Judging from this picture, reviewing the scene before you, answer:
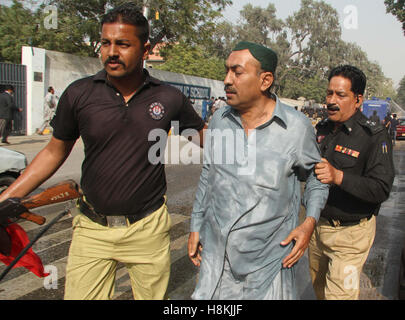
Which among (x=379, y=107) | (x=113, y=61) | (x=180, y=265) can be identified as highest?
(x=113, y=61)

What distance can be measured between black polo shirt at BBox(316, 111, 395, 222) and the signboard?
21.7m

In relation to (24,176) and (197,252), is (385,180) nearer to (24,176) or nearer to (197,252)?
(197,252)

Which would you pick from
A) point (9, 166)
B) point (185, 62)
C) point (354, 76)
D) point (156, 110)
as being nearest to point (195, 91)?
point (185, 62)

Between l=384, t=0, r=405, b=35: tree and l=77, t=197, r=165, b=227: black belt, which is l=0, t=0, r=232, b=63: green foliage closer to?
l=384, t=0, r=405, b=35: tree

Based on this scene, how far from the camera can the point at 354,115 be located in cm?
275

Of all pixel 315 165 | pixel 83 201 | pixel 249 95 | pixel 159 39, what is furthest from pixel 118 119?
pixel 159 39

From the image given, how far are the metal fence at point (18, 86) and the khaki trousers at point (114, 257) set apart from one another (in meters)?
13.8

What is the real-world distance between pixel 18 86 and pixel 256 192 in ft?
48.5

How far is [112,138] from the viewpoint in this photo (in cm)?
221

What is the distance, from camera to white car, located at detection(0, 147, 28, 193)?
5.66 meters

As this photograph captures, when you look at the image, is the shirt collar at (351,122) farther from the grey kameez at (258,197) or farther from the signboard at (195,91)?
the signboard at (195,91)

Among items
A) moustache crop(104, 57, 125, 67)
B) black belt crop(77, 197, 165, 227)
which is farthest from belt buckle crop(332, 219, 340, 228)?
moustache crop(104, 57, 125, 67)

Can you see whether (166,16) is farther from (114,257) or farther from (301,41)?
(301,41)

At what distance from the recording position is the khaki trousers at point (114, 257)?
2215mm
